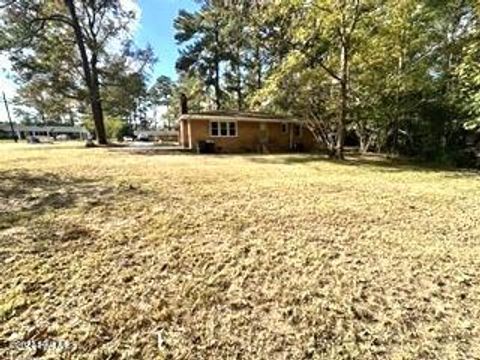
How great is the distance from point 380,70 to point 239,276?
1456 cm

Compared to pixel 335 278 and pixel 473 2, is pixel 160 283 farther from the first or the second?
pixel 473 2

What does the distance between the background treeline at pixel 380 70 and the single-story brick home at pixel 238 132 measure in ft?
9.42

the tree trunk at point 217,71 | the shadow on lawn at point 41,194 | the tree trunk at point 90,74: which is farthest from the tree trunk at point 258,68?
the shadow on lawn at point 41,194

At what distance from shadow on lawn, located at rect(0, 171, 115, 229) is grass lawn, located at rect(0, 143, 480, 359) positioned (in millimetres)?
67

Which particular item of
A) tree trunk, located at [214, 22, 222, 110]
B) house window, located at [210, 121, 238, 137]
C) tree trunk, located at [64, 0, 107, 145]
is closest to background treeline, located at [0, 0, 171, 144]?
tree trunk, located at [64, 0, 107, 145]

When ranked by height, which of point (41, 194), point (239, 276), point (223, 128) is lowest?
point (239, 276)

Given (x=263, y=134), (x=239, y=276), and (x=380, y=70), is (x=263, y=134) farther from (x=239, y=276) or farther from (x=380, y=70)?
(x=239, y=276)

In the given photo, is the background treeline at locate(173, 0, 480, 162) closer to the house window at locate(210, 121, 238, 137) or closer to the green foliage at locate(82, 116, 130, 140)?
the house window at locate(210, 121, 238, 137)

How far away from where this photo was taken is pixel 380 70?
14.7 meters

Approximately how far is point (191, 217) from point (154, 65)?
2734cm

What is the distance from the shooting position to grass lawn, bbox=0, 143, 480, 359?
7.80 ft

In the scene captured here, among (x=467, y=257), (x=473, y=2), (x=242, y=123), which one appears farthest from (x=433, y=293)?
(x=242, y=123)

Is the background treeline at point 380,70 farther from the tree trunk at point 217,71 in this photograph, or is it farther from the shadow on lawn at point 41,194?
the tree trunk at point 217,71

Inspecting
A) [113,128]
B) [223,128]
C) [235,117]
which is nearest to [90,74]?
[223,128]
